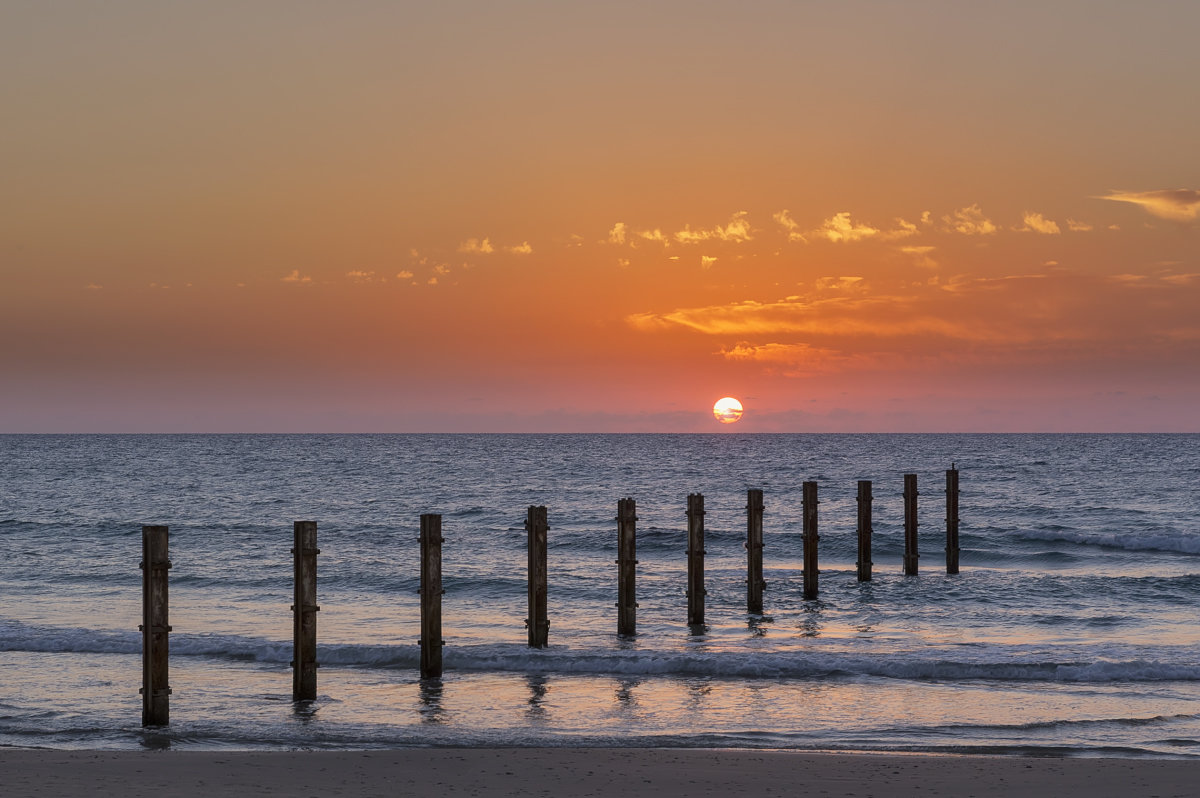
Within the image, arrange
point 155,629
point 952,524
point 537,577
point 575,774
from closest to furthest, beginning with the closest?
1. point 575,774
2. point 155,629
3. point 537,577
4. point 952,524

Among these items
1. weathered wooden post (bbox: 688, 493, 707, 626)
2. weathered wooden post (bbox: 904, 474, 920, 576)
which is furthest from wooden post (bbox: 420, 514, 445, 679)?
weathered wooden post (bbox: 904, 474, 920, 576)

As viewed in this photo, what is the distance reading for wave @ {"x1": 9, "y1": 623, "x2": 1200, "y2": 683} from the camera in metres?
18.1

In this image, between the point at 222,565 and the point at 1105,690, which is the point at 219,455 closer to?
the point at 222,565

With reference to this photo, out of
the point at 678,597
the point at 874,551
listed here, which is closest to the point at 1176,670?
the point at 678,597

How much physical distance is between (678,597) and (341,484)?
182 feet

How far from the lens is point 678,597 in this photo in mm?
27797

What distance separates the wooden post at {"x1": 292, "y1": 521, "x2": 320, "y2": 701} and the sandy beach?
301cm

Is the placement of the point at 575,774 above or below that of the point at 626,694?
above

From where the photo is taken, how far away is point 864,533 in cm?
3006

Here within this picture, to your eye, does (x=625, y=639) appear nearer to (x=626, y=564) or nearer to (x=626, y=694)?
(x=626, y=564)

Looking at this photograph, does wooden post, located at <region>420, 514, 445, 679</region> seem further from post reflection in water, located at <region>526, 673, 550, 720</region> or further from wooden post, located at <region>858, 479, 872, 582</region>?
wooden post, located at <region>858, 479, 872, 582</region>

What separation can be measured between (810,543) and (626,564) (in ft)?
23.5

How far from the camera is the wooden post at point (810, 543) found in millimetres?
27000

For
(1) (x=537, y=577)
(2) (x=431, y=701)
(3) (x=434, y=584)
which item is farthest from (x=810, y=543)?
(2) (x=431, y=701)
